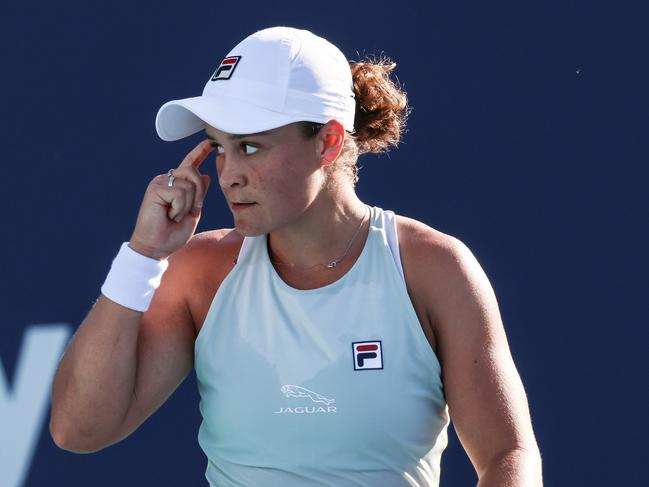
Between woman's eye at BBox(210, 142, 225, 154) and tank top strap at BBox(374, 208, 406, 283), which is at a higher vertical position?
woman's eye at BBox(210, 142, 225, 154)

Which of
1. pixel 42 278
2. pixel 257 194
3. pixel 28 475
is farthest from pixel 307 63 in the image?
pixel 28 475

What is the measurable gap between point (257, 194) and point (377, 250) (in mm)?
288

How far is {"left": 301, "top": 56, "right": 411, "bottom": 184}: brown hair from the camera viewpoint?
2.23 m

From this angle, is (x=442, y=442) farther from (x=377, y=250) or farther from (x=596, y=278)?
(x=596, y=278)

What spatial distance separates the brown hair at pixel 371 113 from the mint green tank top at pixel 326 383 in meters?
0.19

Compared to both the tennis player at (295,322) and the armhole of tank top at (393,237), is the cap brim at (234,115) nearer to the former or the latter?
the tennis player at (295,322)

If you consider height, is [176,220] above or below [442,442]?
above

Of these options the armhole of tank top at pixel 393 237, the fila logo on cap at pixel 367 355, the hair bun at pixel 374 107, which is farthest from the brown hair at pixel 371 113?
the fila logo on cap at pixel 367 355

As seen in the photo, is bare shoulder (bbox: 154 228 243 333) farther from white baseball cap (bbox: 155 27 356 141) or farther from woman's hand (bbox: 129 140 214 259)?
white baseball cap (bbox: 155 27 356 141)

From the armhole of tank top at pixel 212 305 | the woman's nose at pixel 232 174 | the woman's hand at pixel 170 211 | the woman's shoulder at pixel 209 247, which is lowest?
the armhole of tank top at pixel 212 305

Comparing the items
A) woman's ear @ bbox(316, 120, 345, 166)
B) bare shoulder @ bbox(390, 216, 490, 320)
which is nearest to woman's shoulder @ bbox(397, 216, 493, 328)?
bare shoulder @ bbox(390, 216, 490, 320)

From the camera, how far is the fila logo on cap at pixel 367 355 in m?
2.10

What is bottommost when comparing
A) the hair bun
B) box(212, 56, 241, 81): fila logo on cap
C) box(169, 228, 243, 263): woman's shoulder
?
box(169, 228, 243, 263): woman's shoulder

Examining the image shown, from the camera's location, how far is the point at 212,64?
2.70m
